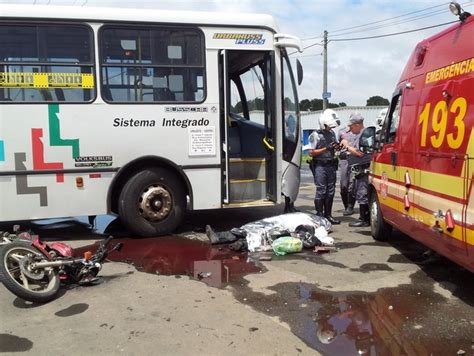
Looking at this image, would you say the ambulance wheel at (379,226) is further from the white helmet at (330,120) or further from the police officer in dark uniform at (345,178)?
the police officer in dark uniform at (345,178)

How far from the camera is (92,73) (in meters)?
6.64

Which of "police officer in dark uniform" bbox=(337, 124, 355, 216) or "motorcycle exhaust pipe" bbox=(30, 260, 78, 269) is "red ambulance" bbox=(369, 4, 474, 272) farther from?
"motorcycle exhaust pipe" bbox=(30, 260, 78, 269)

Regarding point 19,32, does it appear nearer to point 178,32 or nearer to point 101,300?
point 178,32

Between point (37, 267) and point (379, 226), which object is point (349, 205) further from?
point (37, 267)

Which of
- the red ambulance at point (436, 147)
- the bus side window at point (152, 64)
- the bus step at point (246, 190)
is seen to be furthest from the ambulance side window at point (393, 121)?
the bus side window at point (152, 64)

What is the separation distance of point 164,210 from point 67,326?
3.24m

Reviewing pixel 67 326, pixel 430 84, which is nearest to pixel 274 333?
pixel 67 326

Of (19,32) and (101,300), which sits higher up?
(19,32)

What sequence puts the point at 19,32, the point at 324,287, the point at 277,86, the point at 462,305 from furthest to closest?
the point at 277,86, the point at 19,32, the point at 324,287, the point at 462,305

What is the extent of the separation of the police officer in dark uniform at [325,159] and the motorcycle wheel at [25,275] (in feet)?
15.3

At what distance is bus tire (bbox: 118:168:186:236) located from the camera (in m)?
6.88

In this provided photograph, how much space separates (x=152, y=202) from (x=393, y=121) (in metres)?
3.44

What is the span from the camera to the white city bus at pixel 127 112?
21.2 feet

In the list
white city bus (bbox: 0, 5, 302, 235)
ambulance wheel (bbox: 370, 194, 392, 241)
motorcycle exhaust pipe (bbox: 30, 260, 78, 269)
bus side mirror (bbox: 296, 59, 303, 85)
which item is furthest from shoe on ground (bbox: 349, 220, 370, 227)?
motorcycle exhaust pipe (bbox: 30, 260, 78, 269)
